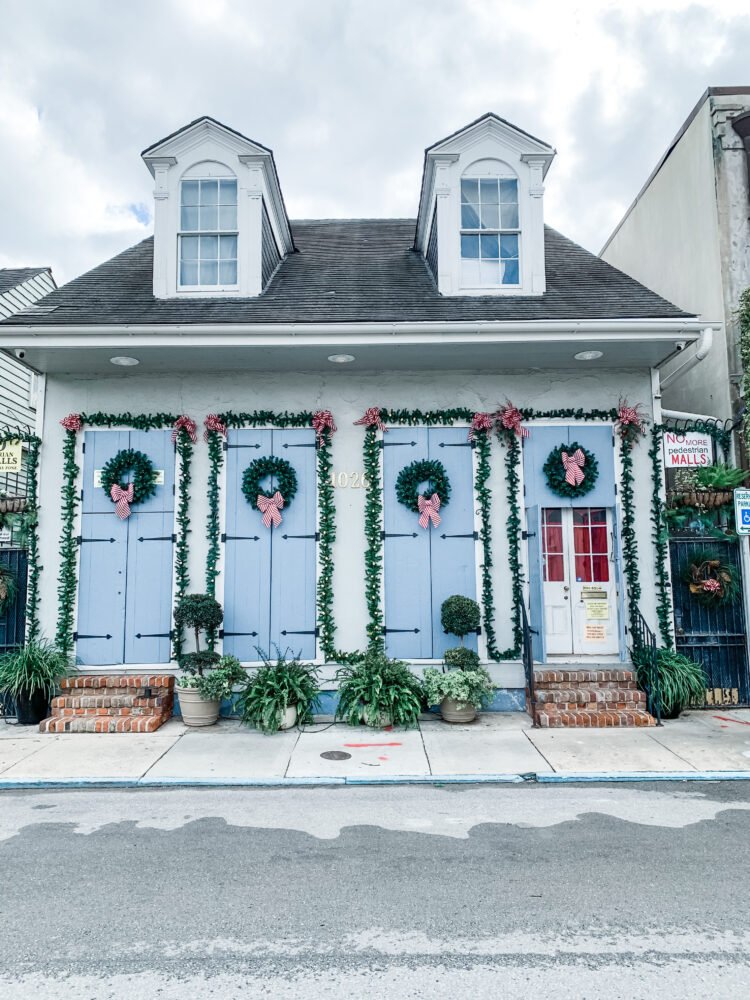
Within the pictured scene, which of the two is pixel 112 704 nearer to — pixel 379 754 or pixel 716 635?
pixel 379 754

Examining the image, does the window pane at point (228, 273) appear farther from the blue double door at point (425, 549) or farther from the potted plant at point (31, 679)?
the potted plant at point (31, 679)

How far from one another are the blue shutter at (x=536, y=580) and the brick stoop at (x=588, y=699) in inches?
11.4

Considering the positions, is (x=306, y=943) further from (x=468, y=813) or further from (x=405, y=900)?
(x=468, y=813)

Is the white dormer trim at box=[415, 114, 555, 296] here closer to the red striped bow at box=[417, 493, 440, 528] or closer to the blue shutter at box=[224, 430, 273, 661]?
the red striped bow at box=[417, 493, 440, 528]

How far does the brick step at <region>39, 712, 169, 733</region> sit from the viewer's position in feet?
23.5

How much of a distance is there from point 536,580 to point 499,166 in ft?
17.8

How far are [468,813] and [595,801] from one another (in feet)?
3.45

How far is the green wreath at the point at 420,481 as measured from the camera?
8.12 m

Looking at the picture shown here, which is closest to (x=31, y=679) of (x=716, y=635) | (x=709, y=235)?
(x=716, y=635)

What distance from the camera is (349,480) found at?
8250 millimetres

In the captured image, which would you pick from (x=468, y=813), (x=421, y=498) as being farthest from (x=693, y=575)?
(x=468, y=813)

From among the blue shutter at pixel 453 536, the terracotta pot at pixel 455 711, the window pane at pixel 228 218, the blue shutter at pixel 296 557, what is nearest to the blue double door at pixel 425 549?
the blue shutter at pixel 453 536

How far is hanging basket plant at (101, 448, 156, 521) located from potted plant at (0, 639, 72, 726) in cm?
183

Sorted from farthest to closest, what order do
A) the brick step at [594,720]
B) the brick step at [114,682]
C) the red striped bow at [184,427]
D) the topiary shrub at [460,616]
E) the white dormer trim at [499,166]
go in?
the white dormer trim at [499,166] < the red striped bow at [184,427] < the brick step at [114,682] < the topiary shrub at [460,616] < the brick step at [594,720]
